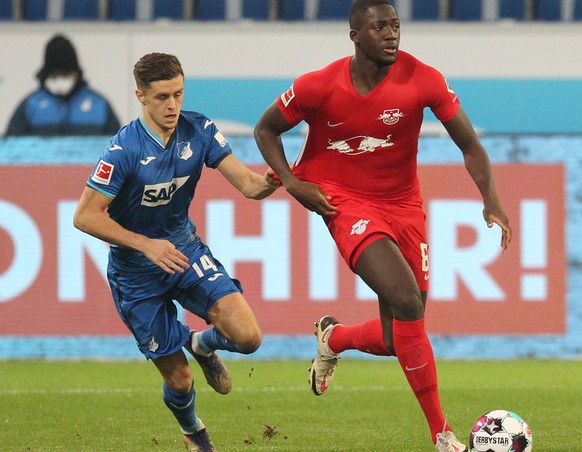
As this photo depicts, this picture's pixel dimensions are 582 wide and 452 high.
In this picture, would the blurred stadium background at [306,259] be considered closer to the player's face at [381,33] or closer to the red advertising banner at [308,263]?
the red advertising banner at [308,263]

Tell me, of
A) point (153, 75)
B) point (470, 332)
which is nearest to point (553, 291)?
point (470, 332)

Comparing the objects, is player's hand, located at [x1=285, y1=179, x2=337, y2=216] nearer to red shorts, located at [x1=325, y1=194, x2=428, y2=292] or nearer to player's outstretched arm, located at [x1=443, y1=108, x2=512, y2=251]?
red shorts, located at [x1=325, y1=194, x2=428, y2=292]

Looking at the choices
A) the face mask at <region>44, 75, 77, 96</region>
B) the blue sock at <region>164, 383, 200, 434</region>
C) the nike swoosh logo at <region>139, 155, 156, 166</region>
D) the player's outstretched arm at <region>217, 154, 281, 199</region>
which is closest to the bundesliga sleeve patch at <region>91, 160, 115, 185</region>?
the nike swoosh logo at <region>139, 155, 156, 166</region>

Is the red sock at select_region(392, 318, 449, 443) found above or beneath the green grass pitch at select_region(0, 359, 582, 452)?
above

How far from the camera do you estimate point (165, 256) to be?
644 cm

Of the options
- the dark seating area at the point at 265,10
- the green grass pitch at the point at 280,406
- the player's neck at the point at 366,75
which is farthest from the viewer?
the dark seating area at the point at 265,10

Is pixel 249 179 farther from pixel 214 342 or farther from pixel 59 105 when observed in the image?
pixel 59 105

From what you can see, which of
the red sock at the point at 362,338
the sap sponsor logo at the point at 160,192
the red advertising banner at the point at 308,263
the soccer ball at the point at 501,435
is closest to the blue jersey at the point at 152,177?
the sap sponsor logo at the point at 160,192

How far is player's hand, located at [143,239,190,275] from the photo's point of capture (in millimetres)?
6410

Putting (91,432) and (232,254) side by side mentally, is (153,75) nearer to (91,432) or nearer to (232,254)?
(91,432)

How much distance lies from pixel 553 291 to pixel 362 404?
3.77 metres

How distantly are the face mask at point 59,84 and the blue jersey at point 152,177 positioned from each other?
8310 millimetres

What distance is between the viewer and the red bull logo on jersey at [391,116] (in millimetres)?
6773

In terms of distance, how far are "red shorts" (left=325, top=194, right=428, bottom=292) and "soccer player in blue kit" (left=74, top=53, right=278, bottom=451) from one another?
1.40 feet
